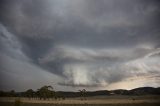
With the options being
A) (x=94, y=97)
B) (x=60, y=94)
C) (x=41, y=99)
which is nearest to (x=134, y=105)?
(x=60, y=94)

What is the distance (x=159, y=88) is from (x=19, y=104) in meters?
7.32

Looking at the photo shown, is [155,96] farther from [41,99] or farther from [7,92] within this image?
[41,99]

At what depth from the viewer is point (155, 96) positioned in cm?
1247

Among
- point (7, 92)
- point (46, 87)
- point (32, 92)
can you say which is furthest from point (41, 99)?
point (7, 92)

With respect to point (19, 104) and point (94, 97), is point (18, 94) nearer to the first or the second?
point (19, 104)

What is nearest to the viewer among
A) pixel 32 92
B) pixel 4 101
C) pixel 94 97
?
pixel 4 101

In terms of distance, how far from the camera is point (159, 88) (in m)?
12.1

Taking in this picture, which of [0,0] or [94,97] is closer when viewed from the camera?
[0,0]

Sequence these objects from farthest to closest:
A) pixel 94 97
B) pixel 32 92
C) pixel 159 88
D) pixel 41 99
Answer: pixel 94 97 → pixel 41 99 → pixel 32 92 → pixel 159 88

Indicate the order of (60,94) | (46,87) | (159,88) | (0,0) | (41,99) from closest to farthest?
(0,0) → (159,88) → (46,87) → (60,94) → (41,99)

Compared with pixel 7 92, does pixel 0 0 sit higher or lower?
higher

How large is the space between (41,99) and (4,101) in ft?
20.4

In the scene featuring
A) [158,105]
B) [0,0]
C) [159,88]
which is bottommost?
[158,105]

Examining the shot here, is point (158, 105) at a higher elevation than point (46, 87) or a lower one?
lower
